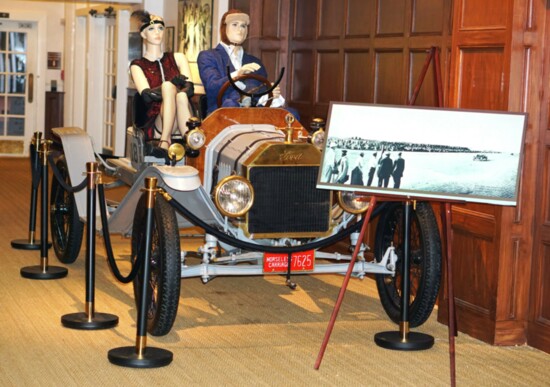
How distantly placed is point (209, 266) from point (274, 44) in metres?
3.53

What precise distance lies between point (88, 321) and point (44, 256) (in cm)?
138

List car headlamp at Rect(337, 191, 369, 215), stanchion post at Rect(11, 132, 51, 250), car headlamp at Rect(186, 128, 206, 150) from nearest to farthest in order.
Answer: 1. car headlamp at Rect(337, 191, 369, 215)
2. car headlamp at Rect(186, 128, 206, 150)
3. stanchion post at Rect(11, 132, 51, 250)

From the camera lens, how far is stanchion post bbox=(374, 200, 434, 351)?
518 centimetres

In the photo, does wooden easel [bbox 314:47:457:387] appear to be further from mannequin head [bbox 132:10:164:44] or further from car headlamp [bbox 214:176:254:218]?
mannequin head [bbox 132:10:164:44]

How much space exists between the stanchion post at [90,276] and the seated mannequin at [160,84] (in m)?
1.24

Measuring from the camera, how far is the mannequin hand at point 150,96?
6691mm

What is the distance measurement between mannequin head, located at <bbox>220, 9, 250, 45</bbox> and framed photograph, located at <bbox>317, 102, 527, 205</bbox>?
216cm

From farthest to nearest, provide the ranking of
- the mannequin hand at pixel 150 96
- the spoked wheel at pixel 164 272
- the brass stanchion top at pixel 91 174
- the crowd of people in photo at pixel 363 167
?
the mannequin hand at pixel 150 96 → the brass stanchion top at pixel 91 174 → the spoked wheel at pixel 164 272 → the crowd of people in photo at pixel 363 167

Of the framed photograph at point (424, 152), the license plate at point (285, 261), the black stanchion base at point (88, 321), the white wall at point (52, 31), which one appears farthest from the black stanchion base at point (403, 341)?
the white wall at point (52, 31)

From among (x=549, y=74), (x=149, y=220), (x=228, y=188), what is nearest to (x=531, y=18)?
(x=549, y=74)

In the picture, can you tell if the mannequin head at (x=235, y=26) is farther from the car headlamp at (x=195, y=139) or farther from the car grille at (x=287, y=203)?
the car grille at (x=287, y=203)

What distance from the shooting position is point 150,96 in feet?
22.0

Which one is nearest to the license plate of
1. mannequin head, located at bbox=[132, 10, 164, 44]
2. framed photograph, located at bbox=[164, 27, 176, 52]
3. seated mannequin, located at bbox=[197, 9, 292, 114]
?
seated mannequin, located at bbox=[197, 9, 292, 114]

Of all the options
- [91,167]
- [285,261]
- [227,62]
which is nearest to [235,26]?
[227,62]
